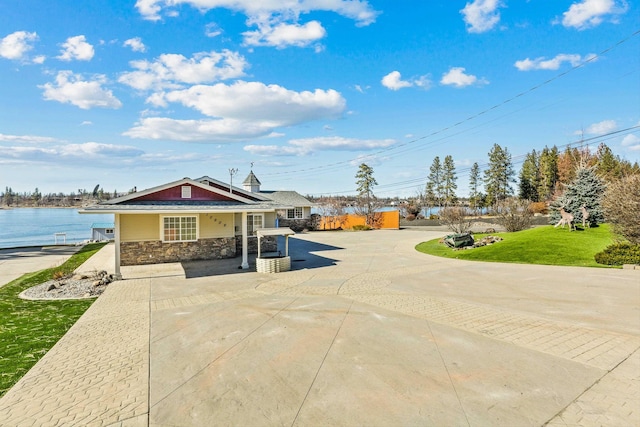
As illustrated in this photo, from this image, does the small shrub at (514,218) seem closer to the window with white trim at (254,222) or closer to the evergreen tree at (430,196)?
the window with white trim at (254,222)

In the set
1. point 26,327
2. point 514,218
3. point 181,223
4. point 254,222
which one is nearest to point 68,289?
point 26,327

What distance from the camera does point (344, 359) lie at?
6070 mm

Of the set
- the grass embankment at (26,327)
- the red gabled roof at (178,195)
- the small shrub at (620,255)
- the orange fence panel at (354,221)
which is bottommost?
the grass embankment at (26,327)

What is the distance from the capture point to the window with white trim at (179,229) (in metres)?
16.7

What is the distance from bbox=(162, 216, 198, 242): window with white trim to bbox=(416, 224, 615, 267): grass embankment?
45.0ft

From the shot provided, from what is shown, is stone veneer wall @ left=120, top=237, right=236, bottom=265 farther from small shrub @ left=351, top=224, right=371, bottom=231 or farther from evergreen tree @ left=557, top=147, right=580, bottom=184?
evergreen tree @ left=557, top=147, right=580, bottom=184

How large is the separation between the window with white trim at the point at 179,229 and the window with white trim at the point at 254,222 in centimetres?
363

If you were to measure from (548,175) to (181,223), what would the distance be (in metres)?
71.7

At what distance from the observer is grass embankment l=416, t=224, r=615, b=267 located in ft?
54.9

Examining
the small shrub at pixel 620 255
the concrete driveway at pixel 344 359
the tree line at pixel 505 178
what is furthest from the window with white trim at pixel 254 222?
the tree line at pixel 505 178

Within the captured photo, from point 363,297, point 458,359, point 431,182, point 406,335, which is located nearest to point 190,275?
point 363,297

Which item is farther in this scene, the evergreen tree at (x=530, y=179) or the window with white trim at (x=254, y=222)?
the evergreen tree at (x=530, y=179)

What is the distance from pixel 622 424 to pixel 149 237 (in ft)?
56.6

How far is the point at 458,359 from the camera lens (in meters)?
6.07
